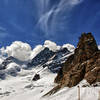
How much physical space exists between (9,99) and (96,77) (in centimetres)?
6646

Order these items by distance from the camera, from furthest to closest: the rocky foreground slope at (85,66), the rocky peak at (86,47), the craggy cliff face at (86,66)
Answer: the rocky peak at (86,47)
the craggy cliff face at (86,66)
the rocky foreground slope at (85,66)

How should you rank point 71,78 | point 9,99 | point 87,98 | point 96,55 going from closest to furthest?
1. point 87,98
2. point 71,78
3. point 96,55
4. point 9,99

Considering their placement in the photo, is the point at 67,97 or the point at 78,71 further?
the point at 78,71

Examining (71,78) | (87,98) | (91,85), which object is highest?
(71,78)

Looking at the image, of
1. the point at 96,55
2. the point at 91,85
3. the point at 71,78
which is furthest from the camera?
the point at 96,55

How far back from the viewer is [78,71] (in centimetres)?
8431

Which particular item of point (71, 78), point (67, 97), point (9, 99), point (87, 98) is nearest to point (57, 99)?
point (67, 97)

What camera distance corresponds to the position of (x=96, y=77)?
73.6 m

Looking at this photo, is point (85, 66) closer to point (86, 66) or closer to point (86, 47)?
point (86, 66)

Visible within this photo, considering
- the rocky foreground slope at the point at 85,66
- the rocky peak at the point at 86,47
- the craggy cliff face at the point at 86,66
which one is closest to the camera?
the rocky foreground slope at the point at 85,66

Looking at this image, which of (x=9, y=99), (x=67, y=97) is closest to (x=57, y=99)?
(x=67, y=97)

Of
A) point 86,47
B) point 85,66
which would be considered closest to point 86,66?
point 85,66

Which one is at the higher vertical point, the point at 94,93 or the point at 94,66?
the point at 94,66

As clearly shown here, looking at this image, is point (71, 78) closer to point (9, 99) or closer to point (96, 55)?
point (96, 55)
